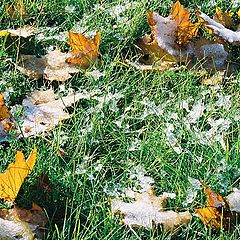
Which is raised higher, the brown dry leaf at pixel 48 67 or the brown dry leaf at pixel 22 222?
the brown dry leaf at pixel 48 67

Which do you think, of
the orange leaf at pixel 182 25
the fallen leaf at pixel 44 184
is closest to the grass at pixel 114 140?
the fallen leaf at pixel 44 184

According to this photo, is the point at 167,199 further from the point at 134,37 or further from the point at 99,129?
the point at 134,37

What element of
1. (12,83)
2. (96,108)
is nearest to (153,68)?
(96,108)

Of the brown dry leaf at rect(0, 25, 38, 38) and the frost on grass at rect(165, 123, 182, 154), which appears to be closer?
the frost on grass at rect(165, 123, 182, 154)

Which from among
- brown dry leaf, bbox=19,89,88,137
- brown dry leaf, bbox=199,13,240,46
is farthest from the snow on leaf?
brown dry leaf, bbox=199,13,240,46

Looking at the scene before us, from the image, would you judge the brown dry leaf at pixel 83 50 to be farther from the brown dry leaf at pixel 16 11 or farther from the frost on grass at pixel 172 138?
the frost on grass at pixel 172 138

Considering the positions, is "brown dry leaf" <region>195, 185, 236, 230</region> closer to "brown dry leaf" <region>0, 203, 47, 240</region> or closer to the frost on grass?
the frost on grass
